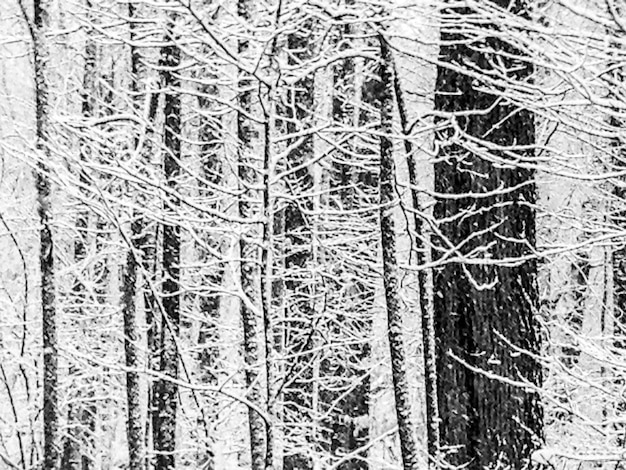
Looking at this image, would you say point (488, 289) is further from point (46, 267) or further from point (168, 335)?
point (168, 335)

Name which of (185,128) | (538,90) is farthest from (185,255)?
(538,90)

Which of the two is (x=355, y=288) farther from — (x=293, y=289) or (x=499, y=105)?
(x=499, y=105)

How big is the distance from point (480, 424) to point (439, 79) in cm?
207

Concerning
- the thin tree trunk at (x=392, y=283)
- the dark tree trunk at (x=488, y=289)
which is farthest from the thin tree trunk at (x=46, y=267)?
the dark tree trunk at (x=488, y=289)

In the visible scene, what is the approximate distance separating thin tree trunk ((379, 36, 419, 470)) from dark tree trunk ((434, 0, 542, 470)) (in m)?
0.51

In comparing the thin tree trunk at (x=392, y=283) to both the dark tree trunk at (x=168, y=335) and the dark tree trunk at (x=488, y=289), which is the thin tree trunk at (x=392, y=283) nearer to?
the dark tree trunk at (x=488, y=289)

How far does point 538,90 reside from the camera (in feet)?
13.2

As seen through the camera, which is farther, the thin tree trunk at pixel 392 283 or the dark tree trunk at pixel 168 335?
the dark tree trunk at pixel 168 335

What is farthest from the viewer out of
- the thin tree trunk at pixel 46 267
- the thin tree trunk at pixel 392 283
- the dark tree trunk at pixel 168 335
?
the dark tree trunk at pixel 168 335

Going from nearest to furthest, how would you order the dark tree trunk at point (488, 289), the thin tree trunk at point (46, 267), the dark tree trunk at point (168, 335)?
the dark tree trunk at point (488, 289)
the thin tree trunk at point (46, 267)
the dark tree trunk at point (168, 335)

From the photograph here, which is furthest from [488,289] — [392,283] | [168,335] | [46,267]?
[168,335]

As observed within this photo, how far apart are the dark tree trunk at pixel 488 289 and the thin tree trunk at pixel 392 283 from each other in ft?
1.69

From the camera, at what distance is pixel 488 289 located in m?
4.68

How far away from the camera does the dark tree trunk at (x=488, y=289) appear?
4.61 metres
